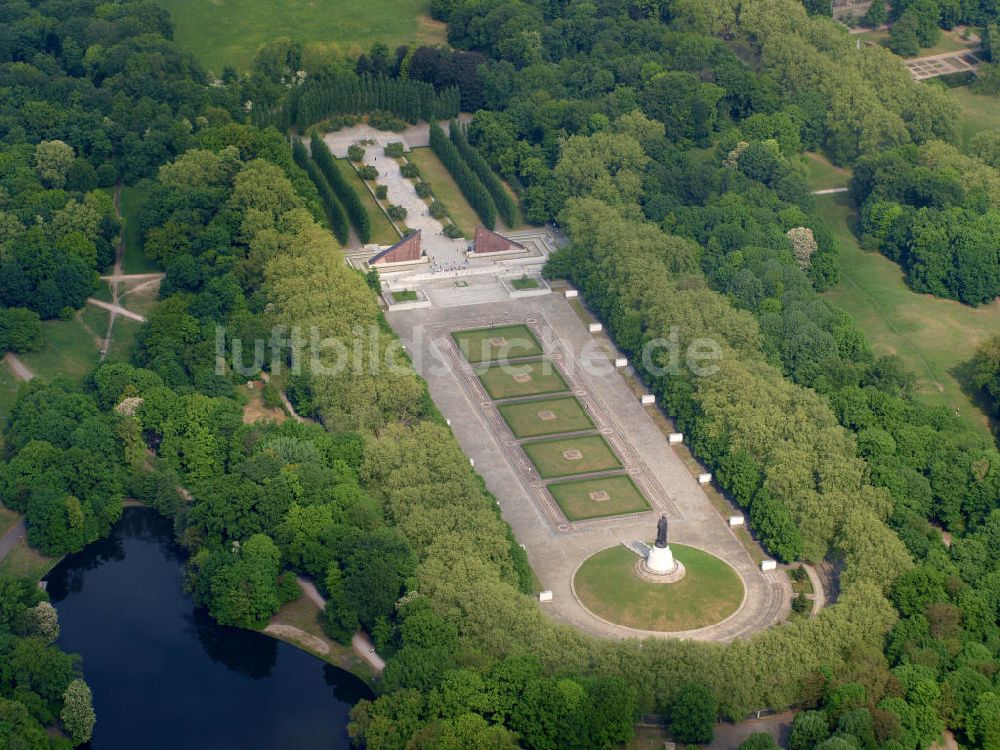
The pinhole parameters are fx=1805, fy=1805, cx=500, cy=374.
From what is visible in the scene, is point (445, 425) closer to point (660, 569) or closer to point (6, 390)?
point (660, 569)

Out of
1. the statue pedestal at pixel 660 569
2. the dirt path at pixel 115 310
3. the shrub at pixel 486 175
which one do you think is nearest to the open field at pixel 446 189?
the shrub at pixel 486 175

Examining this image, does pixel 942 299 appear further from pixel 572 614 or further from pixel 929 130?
pixel 572 614

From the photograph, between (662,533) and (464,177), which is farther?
(464,177)

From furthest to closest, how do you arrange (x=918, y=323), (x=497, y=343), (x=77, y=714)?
(x=918, y=323)
(x=497, y=343)
(x=77, y=714)

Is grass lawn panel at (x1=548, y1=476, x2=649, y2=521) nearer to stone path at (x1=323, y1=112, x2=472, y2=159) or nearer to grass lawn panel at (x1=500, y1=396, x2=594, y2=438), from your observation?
grass lawn panel at (x1=500, y1=396, x2=594, y2=438)

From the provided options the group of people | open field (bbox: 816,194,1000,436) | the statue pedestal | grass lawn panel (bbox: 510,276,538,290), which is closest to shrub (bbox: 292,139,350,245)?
the group of people

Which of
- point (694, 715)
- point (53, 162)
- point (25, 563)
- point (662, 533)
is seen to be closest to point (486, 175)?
point (53, 162)
